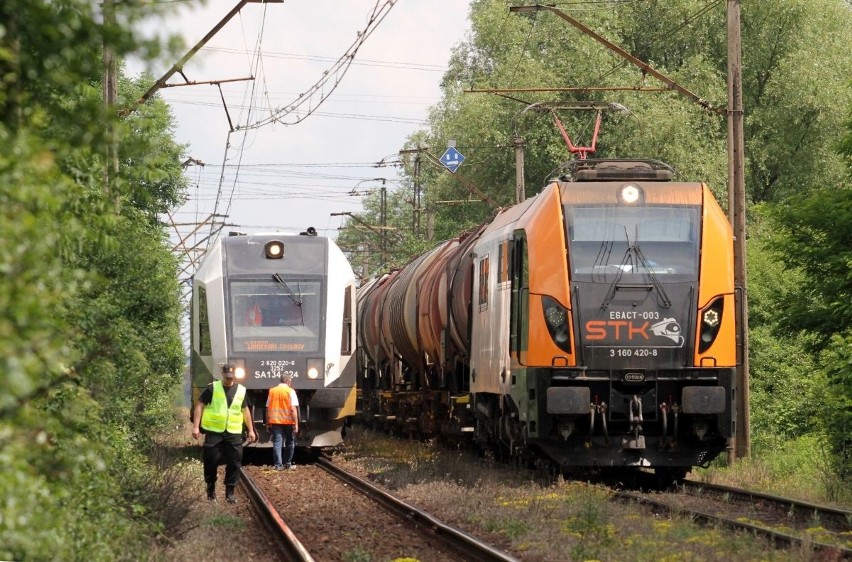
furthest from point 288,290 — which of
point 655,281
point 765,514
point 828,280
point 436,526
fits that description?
point 765,514

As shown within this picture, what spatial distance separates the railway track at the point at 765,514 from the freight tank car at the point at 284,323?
21.6 feet

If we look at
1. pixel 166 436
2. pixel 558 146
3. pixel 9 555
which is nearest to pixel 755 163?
pixel 558 146

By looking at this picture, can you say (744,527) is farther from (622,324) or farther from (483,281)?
(483,281)

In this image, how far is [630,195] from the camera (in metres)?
15.6

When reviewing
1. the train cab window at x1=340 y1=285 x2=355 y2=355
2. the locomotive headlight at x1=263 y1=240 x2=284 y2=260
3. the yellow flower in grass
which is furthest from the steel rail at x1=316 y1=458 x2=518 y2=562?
the locomotive headlight at x1=263 y1=240 x2=284 y2=260

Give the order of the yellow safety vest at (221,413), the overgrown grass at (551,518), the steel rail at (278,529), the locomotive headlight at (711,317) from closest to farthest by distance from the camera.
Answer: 1. the overgrown grass at (551,518)
2. the steel rail at (278,529)
3. the yellow safety vest at (221,413)
4. the locomotive headlight at (711,317)

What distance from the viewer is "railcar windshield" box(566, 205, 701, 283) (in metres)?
15.3

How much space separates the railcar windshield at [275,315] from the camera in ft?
68.4

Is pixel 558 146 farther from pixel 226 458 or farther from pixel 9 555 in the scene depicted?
pixel 9 555

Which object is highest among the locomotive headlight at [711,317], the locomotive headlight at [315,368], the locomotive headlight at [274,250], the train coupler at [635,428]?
the locomotive headlight at [274,250]

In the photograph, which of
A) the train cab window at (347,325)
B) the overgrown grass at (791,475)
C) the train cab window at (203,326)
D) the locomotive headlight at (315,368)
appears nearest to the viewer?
the overgrown grass at (791,475)

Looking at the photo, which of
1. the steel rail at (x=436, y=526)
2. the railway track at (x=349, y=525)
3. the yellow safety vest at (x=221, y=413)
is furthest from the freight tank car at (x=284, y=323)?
the yellow safety vest at (x=221, y=413)

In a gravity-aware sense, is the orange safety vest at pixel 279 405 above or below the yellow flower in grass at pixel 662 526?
above

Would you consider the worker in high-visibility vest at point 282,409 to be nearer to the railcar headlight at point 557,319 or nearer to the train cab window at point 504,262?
the train cab window at point 504,262
